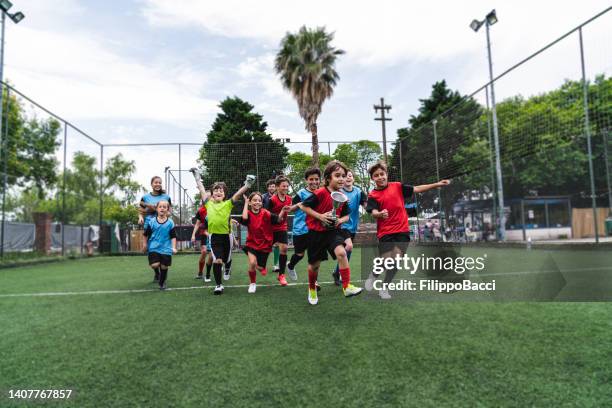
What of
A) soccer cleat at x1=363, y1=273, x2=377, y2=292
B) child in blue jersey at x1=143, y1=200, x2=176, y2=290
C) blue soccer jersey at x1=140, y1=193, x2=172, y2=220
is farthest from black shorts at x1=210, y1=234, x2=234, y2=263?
soccer cleat at x1=363, y1=273, x2=377, y2=292

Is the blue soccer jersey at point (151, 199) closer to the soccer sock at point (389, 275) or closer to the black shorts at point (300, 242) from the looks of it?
the black shorts at point (300, 242)

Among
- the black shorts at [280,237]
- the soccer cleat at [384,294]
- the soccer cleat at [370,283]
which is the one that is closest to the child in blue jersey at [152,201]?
the black shorts at [280,237]

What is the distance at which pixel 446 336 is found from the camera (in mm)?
3143

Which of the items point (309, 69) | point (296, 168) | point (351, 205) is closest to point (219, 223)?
point (351, 205)

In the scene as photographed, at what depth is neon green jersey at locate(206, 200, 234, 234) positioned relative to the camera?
6219 mm

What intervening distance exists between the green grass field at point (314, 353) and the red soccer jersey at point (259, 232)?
1.62 metres

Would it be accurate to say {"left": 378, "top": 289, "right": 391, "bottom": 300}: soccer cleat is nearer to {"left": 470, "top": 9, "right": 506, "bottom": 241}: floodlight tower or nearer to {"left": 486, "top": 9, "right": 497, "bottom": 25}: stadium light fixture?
{"left": 470, "top": 9, "right": 506, "bottom": 241}: floodlight tower

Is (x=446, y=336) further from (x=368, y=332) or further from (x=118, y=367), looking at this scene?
(x=118, y=367)

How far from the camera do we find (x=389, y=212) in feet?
16.8

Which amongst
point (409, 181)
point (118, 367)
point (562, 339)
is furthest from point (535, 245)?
point (118, 367)

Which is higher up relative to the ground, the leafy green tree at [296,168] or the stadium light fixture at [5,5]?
the stadium light fixture at [5,5]

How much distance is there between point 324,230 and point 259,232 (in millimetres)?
1994

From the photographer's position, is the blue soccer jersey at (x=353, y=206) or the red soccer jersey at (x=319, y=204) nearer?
the red soccer jersey at (x=319, y=204)

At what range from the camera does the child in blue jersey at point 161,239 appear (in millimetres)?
6414
